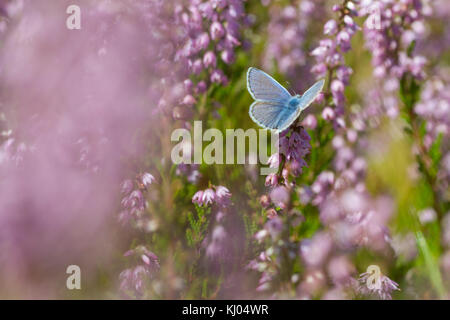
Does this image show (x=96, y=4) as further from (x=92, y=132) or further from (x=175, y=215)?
(x=175, y=215)

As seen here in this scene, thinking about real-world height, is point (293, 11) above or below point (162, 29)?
above

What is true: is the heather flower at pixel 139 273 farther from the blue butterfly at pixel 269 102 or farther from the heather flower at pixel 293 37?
the heather flower at pixel 293 37

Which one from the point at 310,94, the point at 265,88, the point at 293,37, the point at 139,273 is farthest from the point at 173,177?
the point at 293,37

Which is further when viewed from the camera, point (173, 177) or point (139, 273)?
point (173, 177)

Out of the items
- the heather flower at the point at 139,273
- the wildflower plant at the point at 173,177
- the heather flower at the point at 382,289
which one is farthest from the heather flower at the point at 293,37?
the heather flower at the point at 139,273

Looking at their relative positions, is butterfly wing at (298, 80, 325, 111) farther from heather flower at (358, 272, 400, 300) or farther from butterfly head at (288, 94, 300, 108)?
heather flower at (358, 272, 400, 300)

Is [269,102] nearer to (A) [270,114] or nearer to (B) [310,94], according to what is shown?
(A) [270,114]
